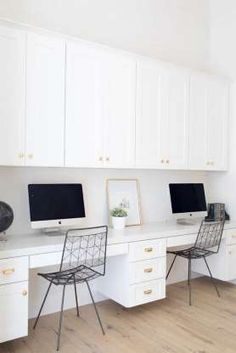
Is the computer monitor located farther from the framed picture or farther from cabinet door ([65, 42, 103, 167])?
the framed picture

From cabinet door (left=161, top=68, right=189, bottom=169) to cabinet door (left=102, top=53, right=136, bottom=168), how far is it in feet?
1.35

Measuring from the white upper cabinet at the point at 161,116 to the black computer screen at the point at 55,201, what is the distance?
0.67 metres

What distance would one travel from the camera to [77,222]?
9.89 feet

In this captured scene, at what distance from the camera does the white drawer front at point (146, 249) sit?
117 inches

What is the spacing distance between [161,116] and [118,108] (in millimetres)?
533

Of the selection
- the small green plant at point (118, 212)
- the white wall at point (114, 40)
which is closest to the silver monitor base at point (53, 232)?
the white wall at point (114, 40)

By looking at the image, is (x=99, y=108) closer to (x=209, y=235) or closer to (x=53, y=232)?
(x=53, y=232)

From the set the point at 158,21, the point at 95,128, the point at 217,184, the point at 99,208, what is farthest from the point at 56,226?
the point at 158,21

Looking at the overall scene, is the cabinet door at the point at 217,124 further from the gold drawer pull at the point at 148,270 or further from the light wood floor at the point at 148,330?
the light wood floor at the point at 148,330

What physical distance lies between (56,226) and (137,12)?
94.3 inches

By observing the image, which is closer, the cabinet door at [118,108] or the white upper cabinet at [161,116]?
the cabinet door at [118,108]

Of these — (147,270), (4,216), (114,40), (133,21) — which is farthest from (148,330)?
(133,21)

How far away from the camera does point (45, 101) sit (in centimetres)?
271

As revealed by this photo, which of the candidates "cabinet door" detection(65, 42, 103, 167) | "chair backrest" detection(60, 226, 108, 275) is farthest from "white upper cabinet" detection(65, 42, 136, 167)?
"chair backrest" detection(60, 226, 108, 275)
